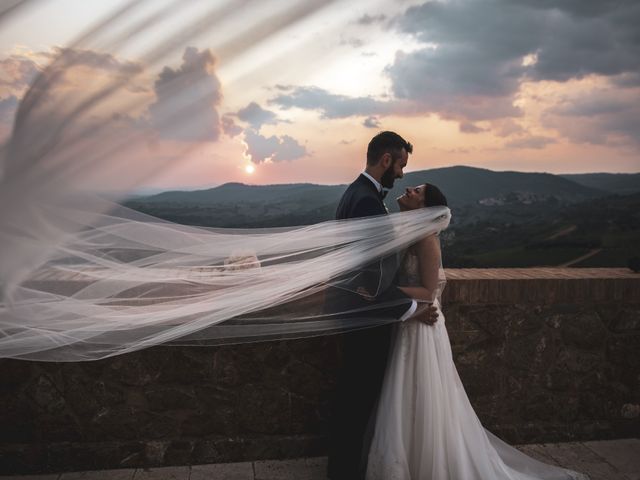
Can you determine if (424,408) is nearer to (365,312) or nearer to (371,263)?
(365,312)

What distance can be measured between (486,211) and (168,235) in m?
9.35

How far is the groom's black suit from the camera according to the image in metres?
2.78

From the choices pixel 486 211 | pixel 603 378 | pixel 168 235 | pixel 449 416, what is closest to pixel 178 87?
pixel 168 235

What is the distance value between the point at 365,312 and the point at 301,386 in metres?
0.74

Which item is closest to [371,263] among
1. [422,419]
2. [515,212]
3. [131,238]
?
[422,419]

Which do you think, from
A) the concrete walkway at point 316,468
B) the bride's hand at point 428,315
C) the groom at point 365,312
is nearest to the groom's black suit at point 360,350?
the groom at point 365,312

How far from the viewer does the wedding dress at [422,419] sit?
9.03ft

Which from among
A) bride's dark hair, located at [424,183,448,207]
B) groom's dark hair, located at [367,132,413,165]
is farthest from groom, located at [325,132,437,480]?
bride's dark hair, located at [424,183,448,207]

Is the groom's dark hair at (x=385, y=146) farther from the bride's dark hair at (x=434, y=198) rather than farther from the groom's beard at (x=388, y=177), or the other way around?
the bride's dark hair at (x=434, y=198)

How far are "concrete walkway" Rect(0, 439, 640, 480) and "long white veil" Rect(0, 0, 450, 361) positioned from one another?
820mm

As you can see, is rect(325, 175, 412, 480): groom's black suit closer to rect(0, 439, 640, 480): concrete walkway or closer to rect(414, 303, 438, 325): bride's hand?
rect(414, 303, 438, 325): bride's hand

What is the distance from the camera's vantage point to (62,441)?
116 inches

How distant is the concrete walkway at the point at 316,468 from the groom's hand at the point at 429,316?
1.12 m

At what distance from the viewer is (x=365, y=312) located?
282 cm
